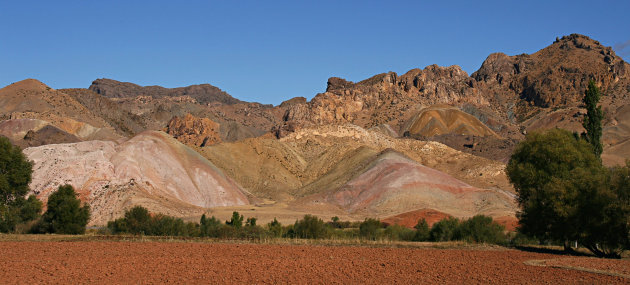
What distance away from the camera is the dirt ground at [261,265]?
20.3m

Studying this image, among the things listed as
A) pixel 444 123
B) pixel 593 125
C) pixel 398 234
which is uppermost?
pixel 444 123

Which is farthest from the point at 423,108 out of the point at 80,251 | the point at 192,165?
the point at 80,251

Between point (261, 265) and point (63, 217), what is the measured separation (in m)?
24.4

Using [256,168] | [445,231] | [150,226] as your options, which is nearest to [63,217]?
[150,226]

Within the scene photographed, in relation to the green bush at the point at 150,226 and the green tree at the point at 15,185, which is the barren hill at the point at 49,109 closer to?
the green tree at the point at 15,185

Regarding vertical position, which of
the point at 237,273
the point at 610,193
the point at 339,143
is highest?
the point at 339,143

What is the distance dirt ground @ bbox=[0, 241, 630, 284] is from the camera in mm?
20328

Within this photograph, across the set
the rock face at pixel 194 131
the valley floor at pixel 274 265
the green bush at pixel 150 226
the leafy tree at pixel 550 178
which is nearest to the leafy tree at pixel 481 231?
the leafy tree at pixel 550 178

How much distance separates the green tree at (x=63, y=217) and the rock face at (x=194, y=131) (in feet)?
339

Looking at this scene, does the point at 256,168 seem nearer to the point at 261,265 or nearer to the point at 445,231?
the point at 445,231

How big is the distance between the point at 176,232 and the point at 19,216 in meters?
14.4

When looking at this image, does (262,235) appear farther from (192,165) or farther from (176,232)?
(192,165)

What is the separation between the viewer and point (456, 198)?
267 feet

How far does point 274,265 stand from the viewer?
2362 centimetres
